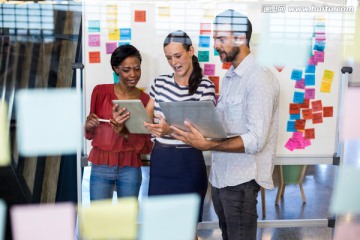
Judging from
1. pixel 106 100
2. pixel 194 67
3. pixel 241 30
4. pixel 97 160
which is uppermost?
pixel 241 30

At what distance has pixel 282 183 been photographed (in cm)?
327

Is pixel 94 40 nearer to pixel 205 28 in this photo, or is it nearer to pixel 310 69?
pixel 205 28

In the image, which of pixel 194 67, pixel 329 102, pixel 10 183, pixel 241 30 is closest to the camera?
pixel 241 30

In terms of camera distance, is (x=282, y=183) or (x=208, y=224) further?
(x=282, y=183)

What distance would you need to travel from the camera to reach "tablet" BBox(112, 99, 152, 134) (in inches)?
96.5

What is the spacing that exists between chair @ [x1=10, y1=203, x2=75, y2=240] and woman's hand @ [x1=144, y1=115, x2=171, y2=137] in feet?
2.68

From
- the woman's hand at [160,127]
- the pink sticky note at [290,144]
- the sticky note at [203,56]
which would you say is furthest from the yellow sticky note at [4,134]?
the pink sticky note at [290,144]

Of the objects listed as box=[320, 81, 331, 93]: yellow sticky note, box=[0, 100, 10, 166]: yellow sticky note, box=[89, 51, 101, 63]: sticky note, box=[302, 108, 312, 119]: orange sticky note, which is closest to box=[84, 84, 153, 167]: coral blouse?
box=[89, 51, 101, 63]: sticky note

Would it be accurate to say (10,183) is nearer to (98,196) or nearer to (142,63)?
(98,196)

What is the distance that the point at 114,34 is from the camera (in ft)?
8.54

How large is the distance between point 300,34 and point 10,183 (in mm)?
2409

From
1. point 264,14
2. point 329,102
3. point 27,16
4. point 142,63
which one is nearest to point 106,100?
point 142,63

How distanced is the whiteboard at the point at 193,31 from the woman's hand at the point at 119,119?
7.0 inches

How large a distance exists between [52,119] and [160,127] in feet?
2.21
